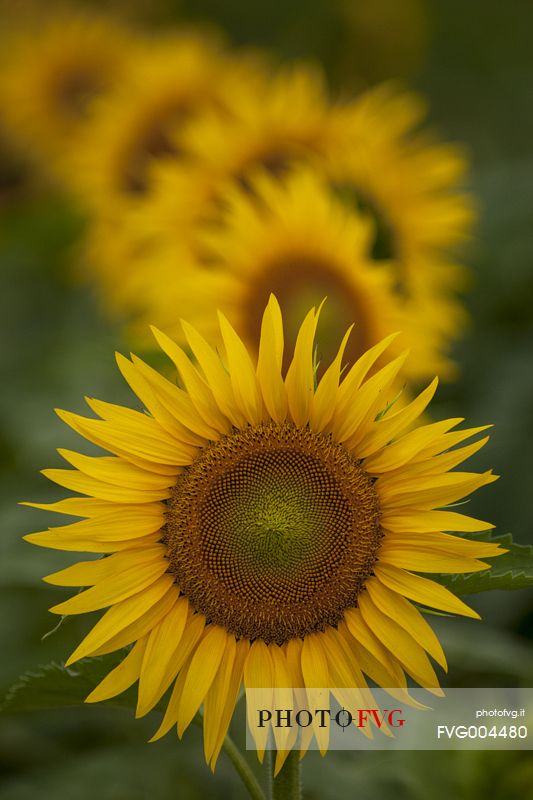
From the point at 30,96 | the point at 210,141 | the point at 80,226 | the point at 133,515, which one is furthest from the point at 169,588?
the point at 30,96

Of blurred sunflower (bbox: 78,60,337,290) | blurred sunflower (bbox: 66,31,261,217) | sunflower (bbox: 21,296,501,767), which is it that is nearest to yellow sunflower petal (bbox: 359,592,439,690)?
sunflower (bbox: 21,296,501,767)

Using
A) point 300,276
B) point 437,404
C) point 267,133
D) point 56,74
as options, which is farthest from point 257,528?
point 56,74

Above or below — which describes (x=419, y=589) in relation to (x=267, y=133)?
below

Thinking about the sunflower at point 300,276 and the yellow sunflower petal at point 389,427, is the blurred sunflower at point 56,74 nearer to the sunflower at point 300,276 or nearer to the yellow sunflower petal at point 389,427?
the sunflower at point 300,276

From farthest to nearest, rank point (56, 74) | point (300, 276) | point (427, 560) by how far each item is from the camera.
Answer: point (56, 74), point (300, 276), point (427, 560)

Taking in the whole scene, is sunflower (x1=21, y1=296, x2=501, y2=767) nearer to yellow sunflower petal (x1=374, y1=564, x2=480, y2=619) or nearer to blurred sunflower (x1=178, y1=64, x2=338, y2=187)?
yellow sunflower petal (x1=374, y1=564, x2=480, y2=619)

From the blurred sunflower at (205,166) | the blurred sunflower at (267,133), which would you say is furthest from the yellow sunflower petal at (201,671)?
the blurred sunflower at (267,133)

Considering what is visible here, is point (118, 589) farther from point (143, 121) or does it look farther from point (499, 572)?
point (143, 121)
